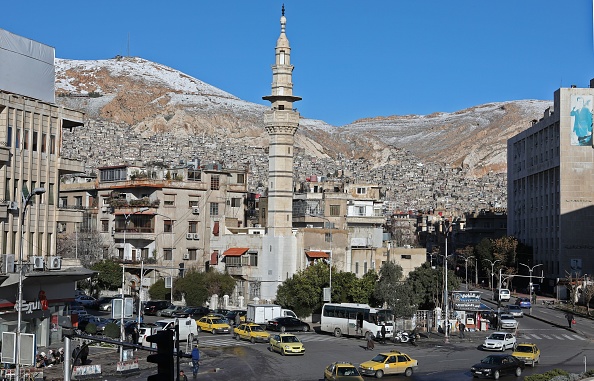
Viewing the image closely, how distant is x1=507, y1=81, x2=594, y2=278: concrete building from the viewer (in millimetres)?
107125

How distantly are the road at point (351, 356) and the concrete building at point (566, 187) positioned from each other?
4653 cm

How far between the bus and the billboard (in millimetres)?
20833

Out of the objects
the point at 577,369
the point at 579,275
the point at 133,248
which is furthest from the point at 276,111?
the point at 579,275

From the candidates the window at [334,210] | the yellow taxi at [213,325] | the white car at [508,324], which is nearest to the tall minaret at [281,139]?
the yellow taxi at [213,325]

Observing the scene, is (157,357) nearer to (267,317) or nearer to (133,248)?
(267,317)

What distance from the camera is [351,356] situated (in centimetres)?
4581

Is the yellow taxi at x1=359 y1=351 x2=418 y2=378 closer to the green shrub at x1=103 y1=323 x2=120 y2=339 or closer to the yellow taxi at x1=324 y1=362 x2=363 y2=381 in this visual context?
the yellow taxi at x1=324 y1=362 x2=363 y2=381

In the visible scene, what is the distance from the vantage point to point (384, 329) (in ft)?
176

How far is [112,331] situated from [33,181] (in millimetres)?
8815

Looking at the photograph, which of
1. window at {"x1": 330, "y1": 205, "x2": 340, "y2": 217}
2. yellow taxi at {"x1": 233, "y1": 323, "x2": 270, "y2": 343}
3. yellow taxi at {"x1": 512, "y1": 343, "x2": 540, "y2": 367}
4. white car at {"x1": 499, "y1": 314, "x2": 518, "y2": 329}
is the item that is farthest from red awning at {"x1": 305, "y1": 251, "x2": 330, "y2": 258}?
yellow taxi at {"x1": 512, "y1": 343, "x2": 540, "y2": 367}

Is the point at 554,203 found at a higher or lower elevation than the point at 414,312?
higher

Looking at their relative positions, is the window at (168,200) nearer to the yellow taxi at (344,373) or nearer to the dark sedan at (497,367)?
the dark sedan at (497,367)

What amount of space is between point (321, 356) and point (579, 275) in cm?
6471

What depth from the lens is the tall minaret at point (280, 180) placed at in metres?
70.9
